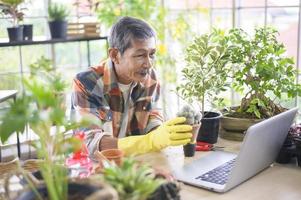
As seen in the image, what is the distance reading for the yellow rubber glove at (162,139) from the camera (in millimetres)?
1569

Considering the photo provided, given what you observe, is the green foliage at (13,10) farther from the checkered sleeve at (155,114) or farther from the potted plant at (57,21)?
the checkered sleeve at (155,114)

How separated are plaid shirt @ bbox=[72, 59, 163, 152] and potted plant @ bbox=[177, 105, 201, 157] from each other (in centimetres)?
39

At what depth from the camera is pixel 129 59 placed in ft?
6.42

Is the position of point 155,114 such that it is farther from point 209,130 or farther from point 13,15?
point 13,15

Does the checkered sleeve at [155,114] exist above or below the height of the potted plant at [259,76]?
below

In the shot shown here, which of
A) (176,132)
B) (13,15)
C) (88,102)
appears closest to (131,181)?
(176,132)

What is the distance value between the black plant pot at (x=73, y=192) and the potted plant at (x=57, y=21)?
298 centimetres

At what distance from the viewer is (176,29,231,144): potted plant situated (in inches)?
69.8

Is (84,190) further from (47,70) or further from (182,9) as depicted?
(182,9)

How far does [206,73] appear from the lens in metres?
1.78

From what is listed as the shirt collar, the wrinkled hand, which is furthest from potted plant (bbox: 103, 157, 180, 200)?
the shirt collar

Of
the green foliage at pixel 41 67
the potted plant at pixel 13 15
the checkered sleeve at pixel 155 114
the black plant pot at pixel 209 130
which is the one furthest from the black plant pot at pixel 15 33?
the green foliage at pixel 41 67

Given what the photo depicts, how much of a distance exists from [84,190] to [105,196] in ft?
0.32

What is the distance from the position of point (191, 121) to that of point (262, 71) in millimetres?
439
